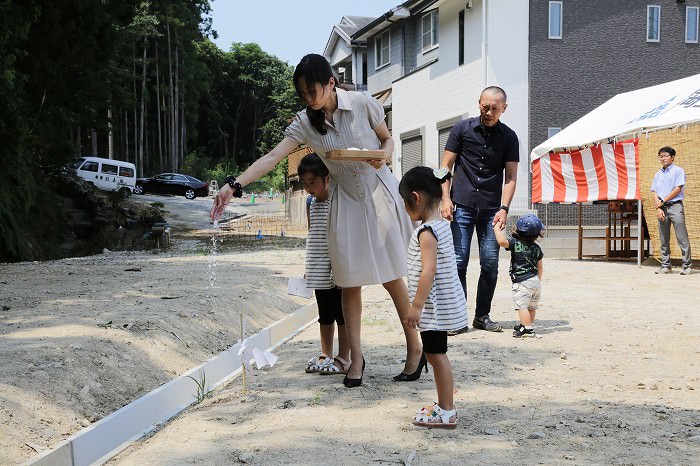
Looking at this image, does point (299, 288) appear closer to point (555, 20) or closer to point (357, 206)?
point (357, 206)

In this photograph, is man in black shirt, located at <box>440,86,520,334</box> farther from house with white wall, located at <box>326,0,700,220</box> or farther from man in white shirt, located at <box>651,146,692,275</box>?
house with white wall, located at <box>326,0,700,220</box>

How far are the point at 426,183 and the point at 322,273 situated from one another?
149 cm

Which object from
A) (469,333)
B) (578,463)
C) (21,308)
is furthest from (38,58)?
(578,463)

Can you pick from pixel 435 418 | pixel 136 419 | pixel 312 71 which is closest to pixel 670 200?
pixel 312 71

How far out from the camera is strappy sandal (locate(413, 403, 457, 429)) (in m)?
3.66

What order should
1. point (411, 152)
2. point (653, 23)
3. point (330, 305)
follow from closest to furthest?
point (330, 305) < point (653, 23) < point (411, 152)

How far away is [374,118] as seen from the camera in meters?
4.57

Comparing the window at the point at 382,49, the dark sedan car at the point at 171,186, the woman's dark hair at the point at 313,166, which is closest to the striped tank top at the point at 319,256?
the woman's dark hair at the point at 313,166

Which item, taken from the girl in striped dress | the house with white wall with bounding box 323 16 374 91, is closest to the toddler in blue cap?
the girl in striped dress

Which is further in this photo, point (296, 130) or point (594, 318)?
point (594, 318)

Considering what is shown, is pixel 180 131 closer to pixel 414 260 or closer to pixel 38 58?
pixel 38 58

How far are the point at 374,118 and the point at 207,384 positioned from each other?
2235mm

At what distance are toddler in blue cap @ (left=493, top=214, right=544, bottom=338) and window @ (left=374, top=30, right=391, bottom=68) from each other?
24.8m

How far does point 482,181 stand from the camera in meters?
6.53
